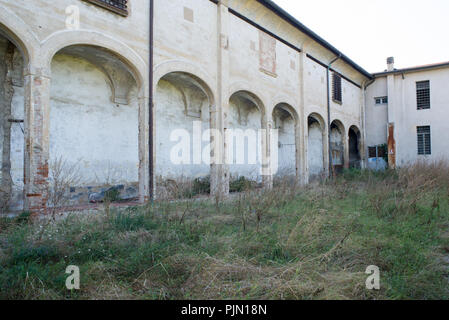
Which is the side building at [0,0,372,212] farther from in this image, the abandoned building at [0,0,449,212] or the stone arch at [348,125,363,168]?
the stone arch at [348,125,363,168]

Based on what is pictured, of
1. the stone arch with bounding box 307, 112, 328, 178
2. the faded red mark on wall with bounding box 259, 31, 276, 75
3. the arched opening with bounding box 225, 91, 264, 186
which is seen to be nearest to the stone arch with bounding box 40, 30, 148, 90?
the faded red mark on wall with bounding box 259, 31, 276, 75

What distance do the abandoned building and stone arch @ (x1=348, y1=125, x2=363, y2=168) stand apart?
5.06 meters

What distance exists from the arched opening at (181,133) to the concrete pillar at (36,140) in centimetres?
535

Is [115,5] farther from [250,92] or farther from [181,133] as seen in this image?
[181,133]

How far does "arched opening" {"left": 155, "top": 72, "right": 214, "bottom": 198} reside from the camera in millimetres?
12041

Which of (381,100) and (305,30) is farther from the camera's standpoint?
(381,100)

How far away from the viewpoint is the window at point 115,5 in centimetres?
743

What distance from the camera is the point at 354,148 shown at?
73.0 feet

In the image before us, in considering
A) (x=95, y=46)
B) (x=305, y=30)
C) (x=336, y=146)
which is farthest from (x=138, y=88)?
(x=336, y=146)

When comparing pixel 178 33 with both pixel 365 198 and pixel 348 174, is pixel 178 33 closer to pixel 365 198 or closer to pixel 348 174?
pixel 365 198

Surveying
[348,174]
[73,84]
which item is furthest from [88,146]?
[348,174]

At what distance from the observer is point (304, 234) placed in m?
4.54

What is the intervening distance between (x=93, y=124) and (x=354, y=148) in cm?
1838
